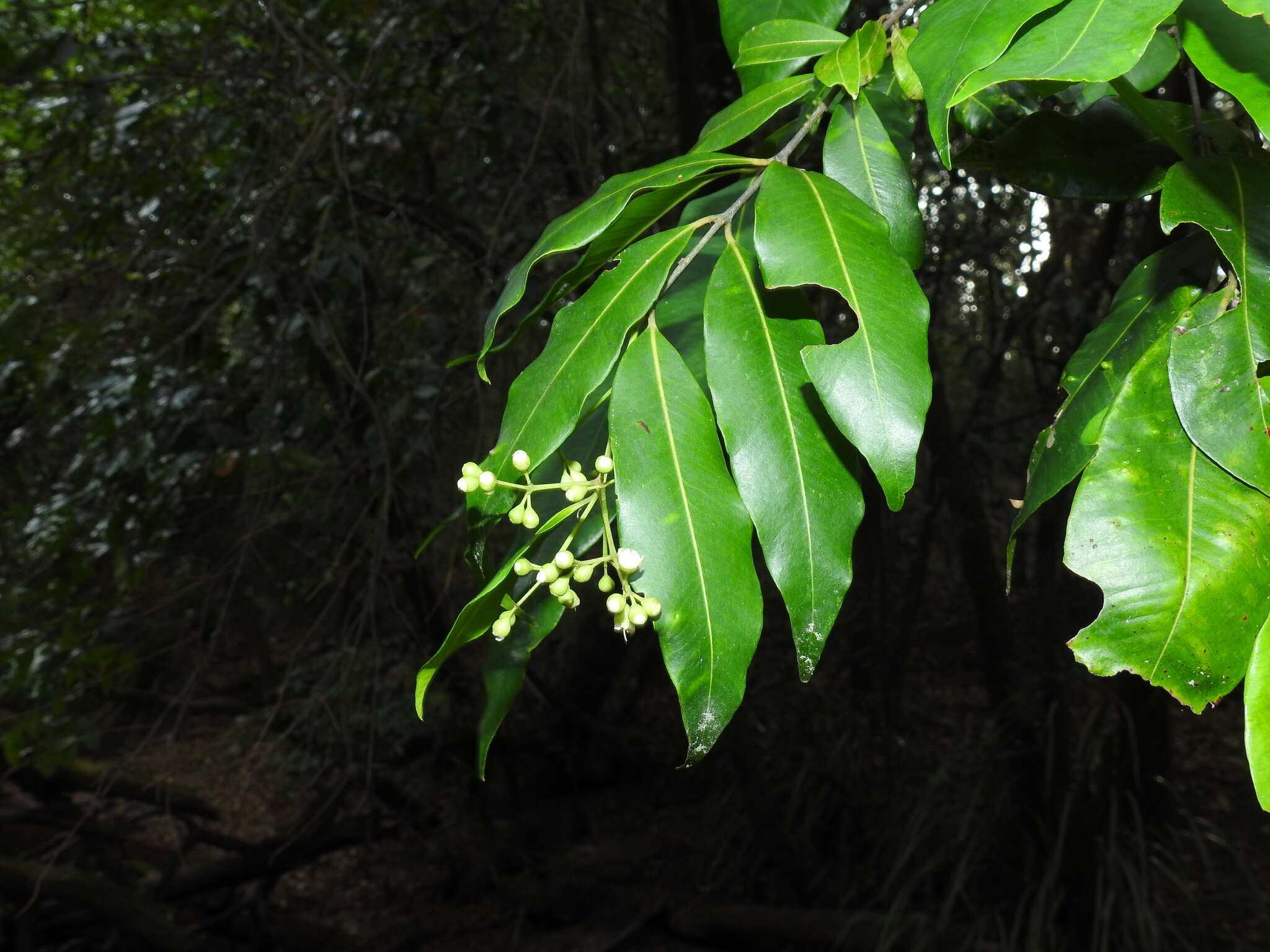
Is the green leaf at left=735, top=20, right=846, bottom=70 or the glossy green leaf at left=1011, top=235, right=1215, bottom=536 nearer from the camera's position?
the glossy green leaf at left=1011, top=235, right=1215, bottom=536

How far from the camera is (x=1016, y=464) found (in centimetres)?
404

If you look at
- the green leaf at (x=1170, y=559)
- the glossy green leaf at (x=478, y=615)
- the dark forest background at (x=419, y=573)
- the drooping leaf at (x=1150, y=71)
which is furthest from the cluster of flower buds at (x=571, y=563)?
the dark forest background at (x=419, y=573)

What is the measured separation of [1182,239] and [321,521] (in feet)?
7.90

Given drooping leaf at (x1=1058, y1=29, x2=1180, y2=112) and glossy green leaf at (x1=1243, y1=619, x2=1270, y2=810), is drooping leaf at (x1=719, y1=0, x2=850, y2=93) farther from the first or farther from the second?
glossy green leaf at (x1=1243, y1=619, x2=1270, y2=810)

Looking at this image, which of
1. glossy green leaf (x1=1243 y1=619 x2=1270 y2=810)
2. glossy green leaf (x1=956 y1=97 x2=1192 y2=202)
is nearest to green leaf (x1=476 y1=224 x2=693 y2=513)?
glossy green leaf (x1=956 y1=97 x2=1192 y2=202)

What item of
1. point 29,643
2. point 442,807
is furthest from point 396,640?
point 29,643

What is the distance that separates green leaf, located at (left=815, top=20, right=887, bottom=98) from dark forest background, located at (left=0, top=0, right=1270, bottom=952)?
154 cm

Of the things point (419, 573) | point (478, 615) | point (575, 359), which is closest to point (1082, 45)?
point (575, 359)

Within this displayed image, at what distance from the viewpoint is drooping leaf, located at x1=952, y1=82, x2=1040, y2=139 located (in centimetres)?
87

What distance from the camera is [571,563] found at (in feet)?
2.00

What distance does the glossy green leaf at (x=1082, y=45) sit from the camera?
44cm

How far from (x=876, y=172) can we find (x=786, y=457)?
0.90 feet

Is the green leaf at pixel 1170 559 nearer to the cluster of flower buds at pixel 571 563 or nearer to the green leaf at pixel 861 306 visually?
the green leaf at pixel 861 306

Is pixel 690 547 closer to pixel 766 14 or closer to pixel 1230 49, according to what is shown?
→ pixel 1230 49
